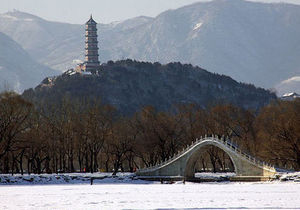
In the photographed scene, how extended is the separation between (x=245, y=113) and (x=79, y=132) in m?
36.9

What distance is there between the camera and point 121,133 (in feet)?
380

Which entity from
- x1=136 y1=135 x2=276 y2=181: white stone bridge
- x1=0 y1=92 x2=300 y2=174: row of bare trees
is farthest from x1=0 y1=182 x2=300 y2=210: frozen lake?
x1=136 y1=135 x2=276 y2=181: white stone bridge

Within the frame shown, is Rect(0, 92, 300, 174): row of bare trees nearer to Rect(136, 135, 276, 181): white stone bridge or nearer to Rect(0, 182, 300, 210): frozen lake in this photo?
Rect(136, 135, 276, 181): white stone bridge

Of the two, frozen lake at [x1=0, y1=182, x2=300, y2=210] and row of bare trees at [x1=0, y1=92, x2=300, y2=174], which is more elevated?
row of bare trees at [x1=0, y1=92, x2=300, y2=174]

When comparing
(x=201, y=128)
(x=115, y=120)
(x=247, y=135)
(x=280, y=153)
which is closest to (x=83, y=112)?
(x=115, y=120)

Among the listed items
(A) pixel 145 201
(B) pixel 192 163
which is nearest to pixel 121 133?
(B) pixel 192 163

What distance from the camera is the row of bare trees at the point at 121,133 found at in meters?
98.6

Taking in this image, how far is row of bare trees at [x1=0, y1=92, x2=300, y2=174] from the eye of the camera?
98.6 meters

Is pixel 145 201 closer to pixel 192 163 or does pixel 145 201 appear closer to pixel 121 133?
pixel 192 163

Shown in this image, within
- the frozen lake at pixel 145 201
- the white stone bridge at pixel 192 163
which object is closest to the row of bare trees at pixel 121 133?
the white stone bridge at pixel 192 163

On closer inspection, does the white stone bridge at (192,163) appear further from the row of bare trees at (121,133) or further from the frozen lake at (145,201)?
the frozen lake at (145,201)

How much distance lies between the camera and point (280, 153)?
330ft

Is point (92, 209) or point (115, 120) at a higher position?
point (115, 120)

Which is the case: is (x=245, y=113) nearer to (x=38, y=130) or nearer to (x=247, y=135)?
(x=247, y=135)
